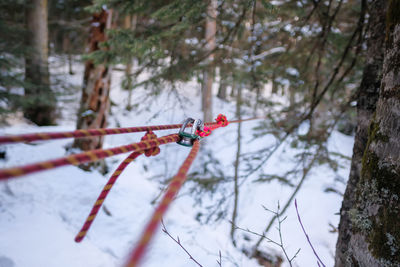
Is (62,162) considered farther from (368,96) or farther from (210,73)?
(210,73)


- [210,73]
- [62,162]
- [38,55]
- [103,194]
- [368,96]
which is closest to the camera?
[62,162]

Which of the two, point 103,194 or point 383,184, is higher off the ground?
point 383,184

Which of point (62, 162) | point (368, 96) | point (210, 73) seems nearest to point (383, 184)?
point (368, 96)

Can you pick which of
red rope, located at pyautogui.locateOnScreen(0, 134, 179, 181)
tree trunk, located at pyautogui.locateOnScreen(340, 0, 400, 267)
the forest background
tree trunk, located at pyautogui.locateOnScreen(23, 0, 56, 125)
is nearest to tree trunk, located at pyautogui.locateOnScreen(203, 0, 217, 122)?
the forest background

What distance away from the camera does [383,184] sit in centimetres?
105

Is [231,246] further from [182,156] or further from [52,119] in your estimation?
[52,119]

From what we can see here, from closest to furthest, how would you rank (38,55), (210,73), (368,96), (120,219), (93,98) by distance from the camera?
(368,96) → (120,219) → (210,73) → (93,98) → (38,55)

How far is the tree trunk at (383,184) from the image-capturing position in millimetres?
982

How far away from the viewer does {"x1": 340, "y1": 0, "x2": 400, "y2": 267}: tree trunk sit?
0.98 meters

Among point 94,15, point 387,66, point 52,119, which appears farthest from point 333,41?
point 52,119

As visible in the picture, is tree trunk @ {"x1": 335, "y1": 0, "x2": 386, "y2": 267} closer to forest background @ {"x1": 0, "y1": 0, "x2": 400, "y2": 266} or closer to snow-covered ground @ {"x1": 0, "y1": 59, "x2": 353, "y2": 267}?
forest background @ {"x1": 0, "y1": 0, "x2": 400, "y2": 266}

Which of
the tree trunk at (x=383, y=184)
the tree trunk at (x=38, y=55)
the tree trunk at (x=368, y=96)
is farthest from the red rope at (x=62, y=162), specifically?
the tree trunk at (x=38, y=55)

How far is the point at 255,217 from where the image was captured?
543 cm

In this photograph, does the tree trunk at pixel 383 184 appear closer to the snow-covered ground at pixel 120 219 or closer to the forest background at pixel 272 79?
the forest background at pixel 272 79
